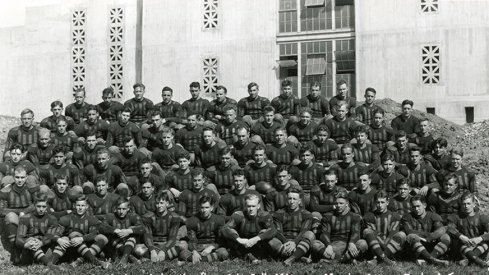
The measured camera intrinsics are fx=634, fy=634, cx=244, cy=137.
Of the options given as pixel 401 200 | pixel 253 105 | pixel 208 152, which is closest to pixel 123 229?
pixel 208 152

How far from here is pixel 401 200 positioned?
11102 mm

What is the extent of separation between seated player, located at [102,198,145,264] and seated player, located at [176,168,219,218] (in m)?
0.85

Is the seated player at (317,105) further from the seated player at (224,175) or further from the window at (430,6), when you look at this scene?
the window at (430,6)

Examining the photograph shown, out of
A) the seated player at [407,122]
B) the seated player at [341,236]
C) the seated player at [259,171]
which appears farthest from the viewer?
the seated player at [407,122]

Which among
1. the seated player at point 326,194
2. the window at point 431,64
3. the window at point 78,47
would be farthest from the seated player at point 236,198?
the window at point 78,47

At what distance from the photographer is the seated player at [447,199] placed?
36.2 ft

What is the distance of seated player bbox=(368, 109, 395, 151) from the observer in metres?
13.8

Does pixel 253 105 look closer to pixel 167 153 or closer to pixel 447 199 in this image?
pixel 167 153

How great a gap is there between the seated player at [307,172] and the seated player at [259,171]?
0.53 meters

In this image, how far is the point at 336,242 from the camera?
10625mm

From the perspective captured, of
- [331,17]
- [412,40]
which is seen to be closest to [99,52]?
[331,17]

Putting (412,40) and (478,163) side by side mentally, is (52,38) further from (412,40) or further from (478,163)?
(478,163)

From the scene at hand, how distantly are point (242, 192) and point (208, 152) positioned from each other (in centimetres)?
194

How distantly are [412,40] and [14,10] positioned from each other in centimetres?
1674
